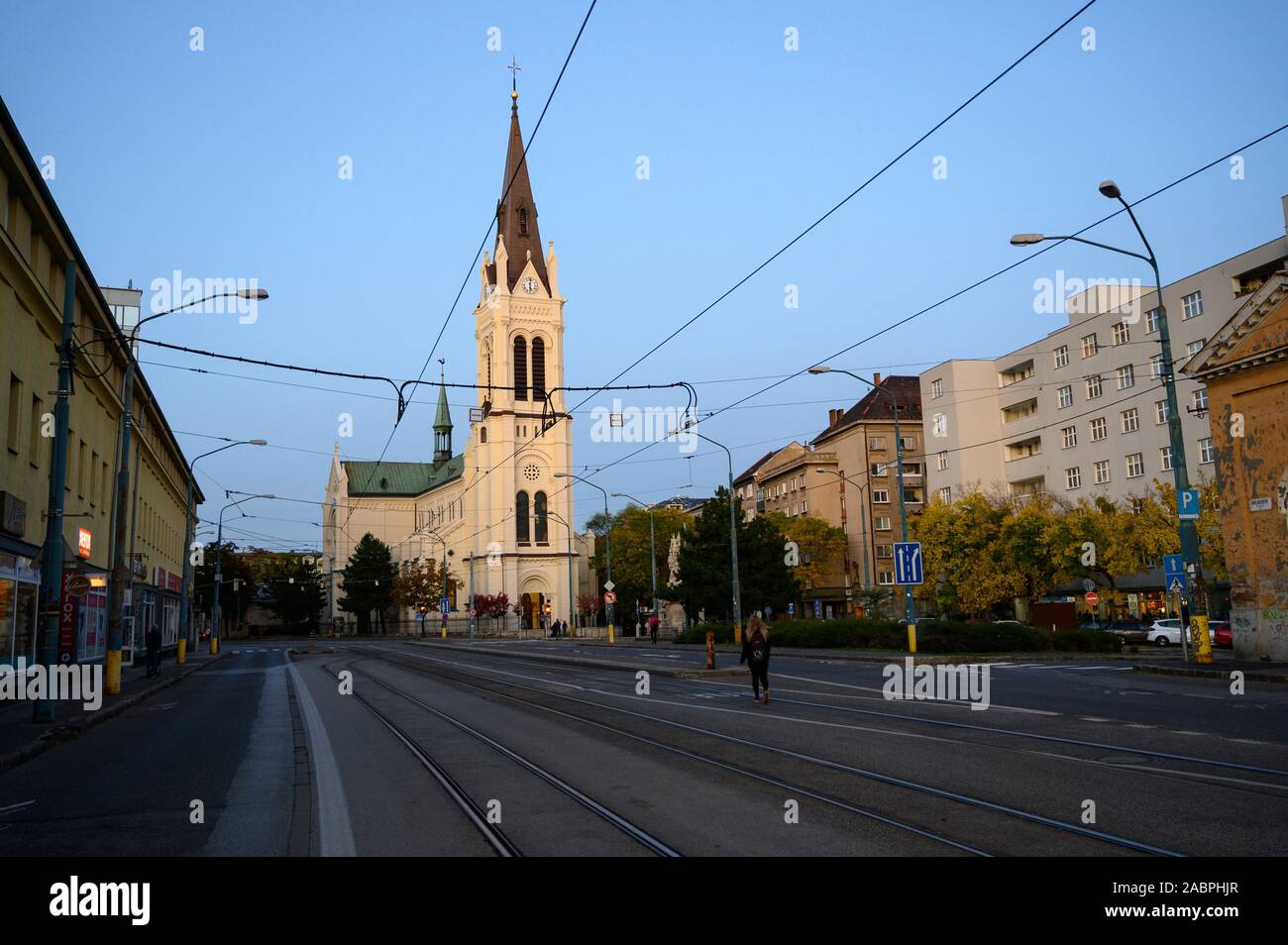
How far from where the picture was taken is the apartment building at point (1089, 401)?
50375 mm

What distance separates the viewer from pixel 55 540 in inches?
671

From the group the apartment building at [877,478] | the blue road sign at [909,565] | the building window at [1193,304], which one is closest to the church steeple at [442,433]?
the apartment building at [877,478]

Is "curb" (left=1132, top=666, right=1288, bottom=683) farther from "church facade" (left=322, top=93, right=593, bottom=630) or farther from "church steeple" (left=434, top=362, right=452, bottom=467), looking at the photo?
"church steeple" (left=434, top=362, right=452, bottom=467)

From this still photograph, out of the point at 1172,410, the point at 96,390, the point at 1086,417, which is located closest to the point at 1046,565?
the point at 1086,417

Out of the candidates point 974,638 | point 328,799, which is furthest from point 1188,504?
point 328,799

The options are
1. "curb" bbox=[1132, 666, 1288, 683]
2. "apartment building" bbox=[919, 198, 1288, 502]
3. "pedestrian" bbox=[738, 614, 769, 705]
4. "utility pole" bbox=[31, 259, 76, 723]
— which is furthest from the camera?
"apartment building" bbox=[919, 198, 1288, 502]

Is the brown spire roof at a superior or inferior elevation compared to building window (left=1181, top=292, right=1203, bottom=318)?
superior

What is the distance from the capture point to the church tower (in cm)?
9800

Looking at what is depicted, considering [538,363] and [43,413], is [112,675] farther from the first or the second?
[538,363]

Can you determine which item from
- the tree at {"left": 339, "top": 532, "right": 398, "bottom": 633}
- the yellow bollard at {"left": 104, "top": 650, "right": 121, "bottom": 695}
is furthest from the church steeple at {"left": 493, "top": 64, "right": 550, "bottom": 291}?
the yellow bollard at {"left": 104, "top": 650, "right": 121, "bottom": 695}

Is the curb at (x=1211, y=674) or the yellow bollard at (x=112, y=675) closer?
the curb at (x=1211, y=674)

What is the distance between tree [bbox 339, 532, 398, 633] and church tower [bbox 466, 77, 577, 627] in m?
13.2

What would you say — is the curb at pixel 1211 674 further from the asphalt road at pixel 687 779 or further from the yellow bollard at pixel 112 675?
the yellow bollard at pixel 112 675

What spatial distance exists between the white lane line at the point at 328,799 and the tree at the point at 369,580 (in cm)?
9476
